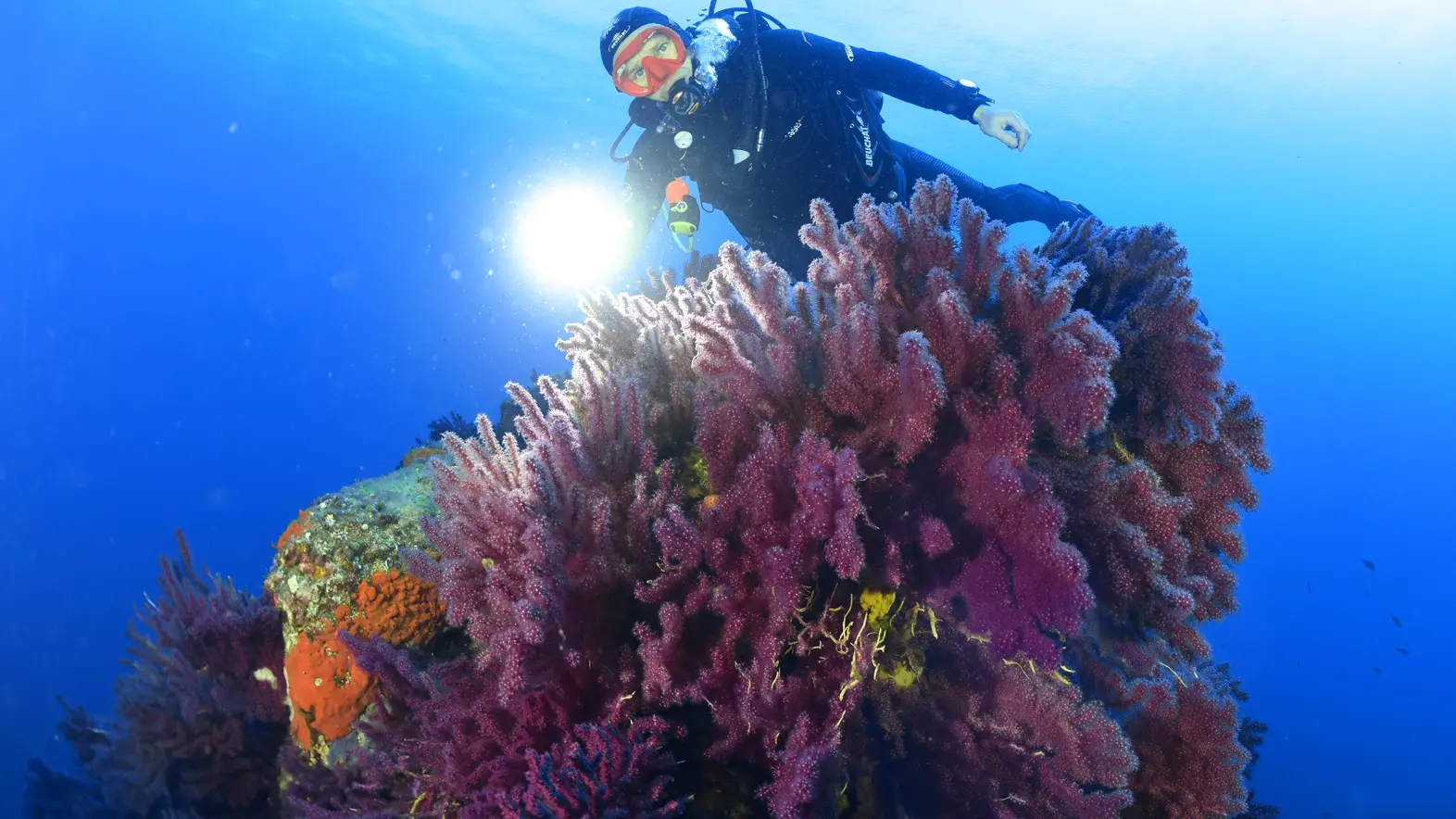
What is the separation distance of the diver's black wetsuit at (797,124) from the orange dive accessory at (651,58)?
0.25m

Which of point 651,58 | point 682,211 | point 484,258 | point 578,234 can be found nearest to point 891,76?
point 651,58

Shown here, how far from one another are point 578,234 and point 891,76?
3.66m

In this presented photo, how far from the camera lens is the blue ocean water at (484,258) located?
1551 inches

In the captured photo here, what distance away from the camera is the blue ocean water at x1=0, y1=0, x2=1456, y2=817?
39406 millimetres

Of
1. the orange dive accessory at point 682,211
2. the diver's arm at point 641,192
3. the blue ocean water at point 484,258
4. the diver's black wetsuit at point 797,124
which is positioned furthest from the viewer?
the blue ocean water at point 484,258

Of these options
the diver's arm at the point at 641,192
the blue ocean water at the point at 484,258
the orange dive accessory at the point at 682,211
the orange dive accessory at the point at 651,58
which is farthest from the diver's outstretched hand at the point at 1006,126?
the blue ocean water at the point at 484,258

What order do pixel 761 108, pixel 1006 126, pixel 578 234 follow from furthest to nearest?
pixel 578 234 → pixel 761 108 → pixel 1006 126

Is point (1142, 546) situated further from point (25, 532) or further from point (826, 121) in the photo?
point (25, 532)

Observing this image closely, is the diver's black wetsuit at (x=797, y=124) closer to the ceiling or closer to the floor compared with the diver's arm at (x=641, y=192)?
closer to the ceiling

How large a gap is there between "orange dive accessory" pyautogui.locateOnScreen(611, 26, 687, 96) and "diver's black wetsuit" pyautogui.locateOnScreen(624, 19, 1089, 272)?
0.82 ft

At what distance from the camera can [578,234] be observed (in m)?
7.25

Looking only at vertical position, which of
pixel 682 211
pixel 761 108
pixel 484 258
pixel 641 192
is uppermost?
pixel 484 258

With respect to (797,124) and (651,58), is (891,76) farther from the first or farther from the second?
(651,58)

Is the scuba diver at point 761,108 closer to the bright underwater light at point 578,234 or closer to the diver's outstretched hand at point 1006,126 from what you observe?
the diver's outstretched hand at point 1006,126
